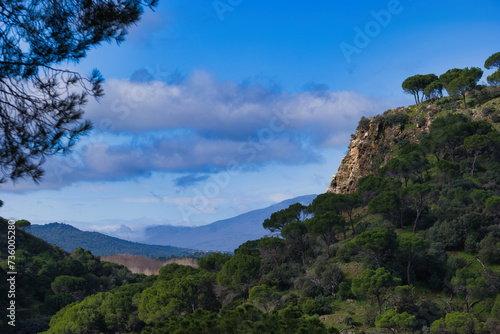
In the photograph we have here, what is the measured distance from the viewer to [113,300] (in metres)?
39.2

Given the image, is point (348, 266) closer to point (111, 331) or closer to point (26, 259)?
point (111, 331)

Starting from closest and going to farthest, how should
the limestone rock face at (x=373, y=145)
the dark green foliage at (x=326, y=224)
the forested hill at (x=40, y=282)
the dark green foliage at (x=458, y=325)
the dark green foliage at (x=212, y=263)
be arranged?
the dark green foliage at (x=458, y=325), the dark green foliage at (x=326, y=224), the forested hill at (x=40, y=282), the dark green foliage at (x=212, y=263), the limestone rock face at (x=373, y=145)

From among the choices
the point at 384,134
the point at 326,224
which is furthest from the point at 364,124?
the point at 326,224

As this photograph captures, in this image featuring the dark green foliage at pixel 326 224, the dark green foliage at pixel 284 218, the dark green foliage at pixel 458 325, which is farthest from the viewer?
the dark green foliage at pixel 284 218

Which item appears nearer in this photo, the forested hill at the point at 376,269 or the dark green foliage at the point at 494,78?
the forested hill at the point at 376,269

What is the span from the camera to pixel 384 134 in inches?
2549

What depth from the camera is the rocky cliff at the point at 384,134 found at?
59.4 m

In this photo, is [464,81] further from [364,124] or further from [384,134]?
[364,124]

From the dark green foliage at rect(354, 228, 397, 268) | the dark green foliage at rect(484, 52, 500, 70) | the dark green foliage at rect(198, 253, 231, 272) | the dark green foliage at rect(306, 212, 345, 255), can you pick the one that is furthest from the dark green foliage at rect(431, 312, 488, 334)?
the dark green foliage at rect(484, 52, 500, 70)

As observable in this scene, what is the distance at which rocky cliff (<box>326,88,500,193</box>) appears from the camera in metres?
59.4

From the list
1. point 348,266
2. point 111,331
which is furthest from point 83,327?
point 348,266

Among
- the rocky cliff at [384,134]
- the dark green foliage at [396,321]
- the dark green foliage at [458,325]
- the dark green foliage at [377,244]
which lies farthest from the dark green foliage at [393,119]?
the dark green foliage at [396,321]

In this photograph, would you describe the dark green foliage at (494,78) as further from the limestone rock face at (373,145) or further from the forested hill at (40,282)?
the forested hill at (40,282)

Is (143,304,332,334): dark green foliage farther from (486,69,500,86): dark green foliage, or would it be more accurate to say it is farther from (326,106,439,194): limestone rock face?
(486,69,500,86): dark green foliage
